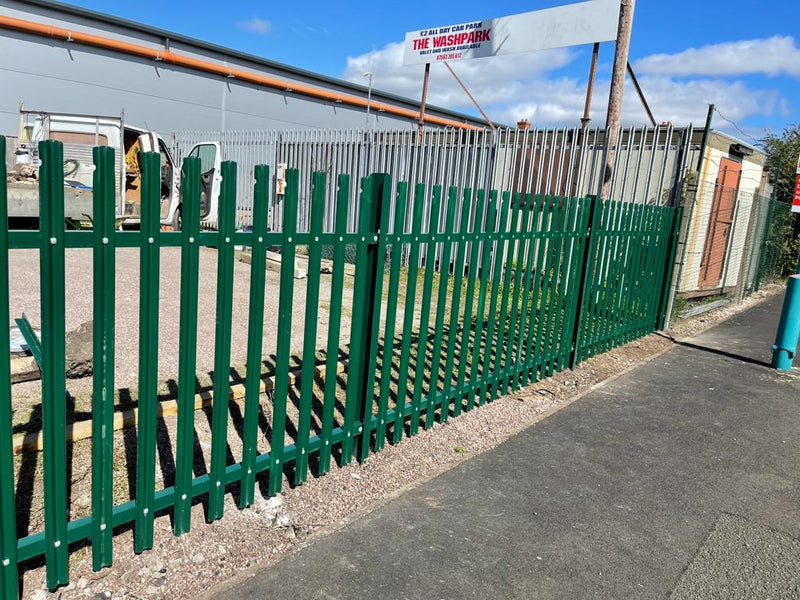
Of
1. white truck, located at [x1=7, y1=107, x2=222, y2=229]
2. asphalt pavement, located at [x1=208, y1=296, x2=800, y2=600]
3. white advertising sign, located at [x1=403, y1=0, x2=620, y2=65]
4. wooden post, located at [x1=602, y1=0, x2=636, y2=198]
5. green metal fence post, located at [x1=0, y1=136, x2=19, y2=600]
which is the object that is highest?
white advertising sign, located at [x1=403, y1=0, x2=620, y2=65]

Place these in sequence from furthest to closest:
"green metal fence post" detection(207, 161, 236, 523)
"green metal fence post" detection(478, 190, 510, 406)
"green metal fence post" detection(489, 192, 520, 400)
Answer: "green metal fence post" detection(489, 192, 520, 400) < "green metal fence post" detection(478, 190, 510, 406) < "green metal fence post" detection(207, 161, 236, 523)

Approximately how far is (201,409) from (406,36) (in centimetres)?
1204

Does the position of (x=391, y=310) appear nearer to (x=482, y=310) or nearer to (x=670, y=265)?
(x=482, y=310)

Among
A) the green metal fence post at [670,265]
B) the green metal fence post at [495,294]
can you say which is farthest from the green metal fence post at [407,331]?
the green metal fence post at [670,265]

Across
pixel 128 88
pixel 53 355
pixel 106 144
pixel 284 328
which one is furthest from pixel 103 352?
pixel 128 88

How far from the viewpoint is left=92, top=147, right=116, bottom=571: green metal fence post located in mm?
2211

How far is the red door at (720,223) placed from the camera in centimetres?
1060

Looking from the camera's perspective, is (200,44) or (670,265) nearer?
(670,265)

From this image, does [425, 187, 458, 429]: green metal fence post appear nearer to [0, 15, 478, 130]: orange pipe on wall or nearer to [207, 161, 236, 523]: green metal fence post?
[207, 161, 236, 523]: green metal fence post

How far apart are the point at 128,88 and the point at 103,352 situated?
17727 mm

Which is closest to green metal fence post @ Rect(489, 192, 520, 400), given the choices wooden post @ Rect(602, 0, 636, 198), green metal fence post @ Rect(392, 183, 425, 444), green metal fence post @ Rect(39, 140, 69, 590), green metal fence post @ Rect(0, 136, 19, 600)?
green metal fence post @ Rect(392, 183, 425, 444)

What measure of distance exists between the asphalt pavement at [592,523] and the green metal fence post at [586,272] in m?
1.09

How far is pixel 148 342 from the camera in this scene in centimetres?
252

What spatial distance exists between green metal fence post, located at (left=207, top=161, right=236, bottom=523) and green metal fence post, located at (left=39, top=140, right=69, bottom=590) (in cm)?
66
